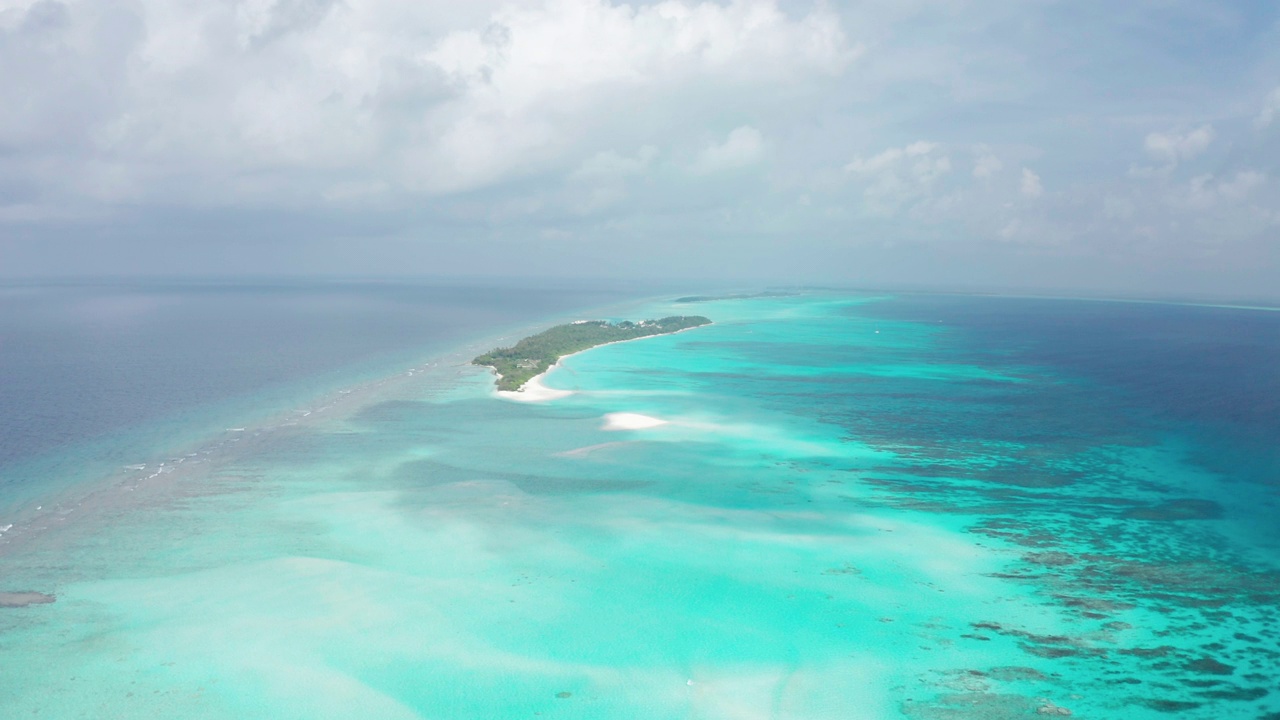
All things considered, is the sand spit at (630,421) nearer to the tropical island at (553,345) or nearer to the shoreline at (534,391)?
the shoreline at (534,391)

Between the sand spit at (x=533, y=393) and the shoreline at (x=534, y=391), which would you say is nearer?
the sand spit at (x=533, y=393)

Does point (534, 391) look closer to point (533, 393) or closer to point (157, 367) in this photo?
point (533, 393)

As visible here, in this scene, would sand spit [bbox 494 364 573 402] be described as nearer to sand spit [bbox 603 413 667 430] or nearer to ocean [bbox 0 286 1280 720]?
ocean [bbox 0 286 1280 720]

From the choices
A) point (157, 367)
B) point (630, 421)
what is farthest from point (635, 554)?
point (157, 367)

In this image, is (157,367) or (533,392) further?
(157,367)

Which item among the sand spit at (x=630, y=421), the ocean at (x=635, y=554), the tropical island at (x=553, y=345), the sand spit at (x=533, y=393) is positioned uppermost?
the tropical island at (x=553, y=345)

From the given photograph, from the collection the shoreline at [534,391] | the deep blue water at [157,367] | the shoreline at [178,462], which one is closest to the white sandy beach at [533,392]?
Result: the shoreline at [534,391]

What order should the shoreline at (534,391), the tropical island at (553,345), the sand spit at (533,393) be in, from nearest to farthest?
1. the sand spit at (533,393)
2. the shoreline at (534,391)
3. the tropical island at (553,345)
